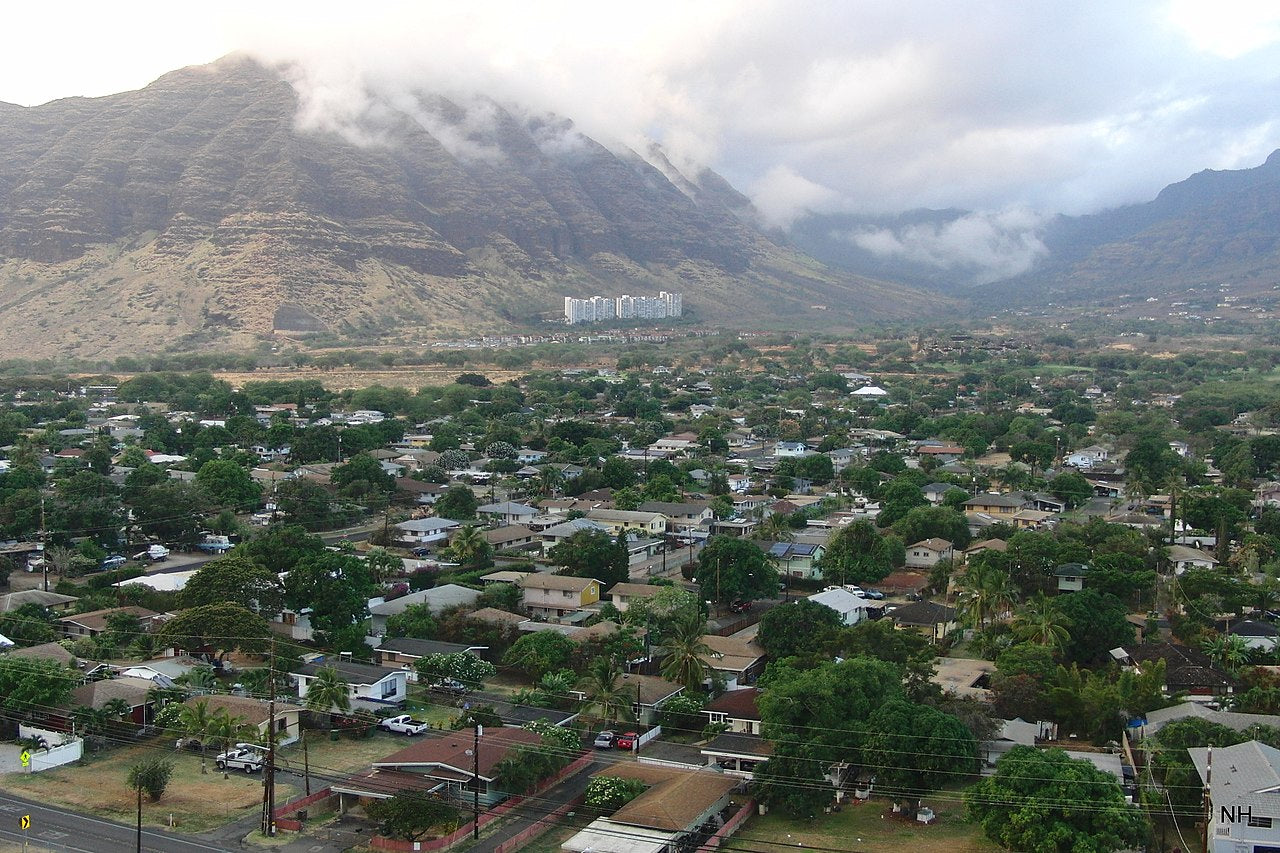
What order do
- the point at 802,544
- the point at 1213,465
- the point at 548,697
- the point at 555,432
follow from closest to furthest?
the point at 548,697
the point at 802,544
the point at 1213,465
the point at 555,432

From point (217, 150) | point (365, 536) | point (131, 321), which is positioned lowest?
point (365, 536)

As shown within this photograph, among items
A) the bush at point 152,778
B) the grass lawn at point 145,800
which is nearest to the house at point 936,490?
the grass lawn at point 145,800

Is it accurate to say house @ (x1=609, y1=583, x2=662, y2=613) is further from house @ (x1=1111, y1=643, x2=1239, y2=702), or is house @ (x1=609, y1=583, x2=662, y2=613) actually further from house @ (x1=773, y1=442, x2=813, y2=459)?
house @ (x1=773, y1=442, x2=813, y2=459)

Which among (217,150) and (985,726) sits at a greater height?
(217,150)

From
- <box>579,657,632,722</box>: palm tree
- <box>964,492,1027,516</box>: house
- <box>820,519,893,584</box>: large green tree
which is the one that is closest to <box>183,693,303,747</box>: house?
<box>579,657,632,722</box>: palm tree

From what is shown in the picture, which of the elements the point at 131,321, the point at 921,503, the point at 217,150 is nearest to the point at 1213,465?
the point at 921,503

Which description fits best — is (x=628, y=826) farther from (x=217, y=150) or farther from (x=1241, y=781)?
(x=217, y=150)

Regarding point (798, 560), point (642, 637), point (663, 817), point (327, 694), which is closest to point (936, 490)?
point (798, 560)

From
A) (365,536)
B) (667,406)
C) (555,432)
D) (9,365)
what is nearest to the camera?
(365,536)
